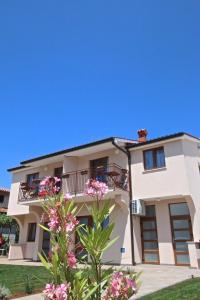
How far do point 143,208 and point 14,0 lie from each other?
426 inches

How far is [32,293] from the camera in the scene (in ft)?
21.4

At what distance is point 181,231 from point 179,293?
6714mm

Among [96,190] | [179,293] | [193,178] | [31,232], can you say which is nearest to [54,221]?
[96,190]

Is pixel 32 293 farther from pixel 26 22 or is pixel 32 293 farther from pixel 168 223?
pixel 26 22

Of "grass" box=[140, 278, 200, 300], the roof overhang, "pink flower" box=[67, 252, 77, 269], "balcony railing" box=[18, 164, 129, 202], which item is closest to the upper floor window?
the roof overhang

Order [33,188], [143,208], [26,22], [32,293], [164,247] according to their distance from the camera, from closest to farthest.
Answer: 1. [32,293]
2. [26,22]
3. [164,247]
4. [143,208]
5. [33,188]

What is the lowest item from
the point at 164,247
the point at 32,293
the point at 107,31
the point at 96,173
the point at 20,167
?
the point at 32,293

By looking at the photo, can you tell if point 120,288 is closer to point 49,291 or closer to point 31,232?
point 49,291

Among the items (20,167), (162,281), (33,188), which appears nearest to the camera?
(162,281)

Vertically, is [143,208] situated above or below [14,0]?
below

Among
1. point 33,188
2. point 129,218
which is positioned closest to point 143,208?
point 129,218

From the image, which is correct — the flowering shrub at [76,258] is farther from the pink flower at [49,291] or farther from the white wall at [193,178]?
the white wall at [193,178]

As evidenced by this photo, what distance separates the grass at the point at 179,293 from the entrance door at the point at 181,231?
529cm

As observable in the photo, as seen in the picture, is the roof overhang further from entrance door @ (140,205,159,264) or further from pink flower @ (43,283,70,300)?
pink flower @ (43,283,70,300)
